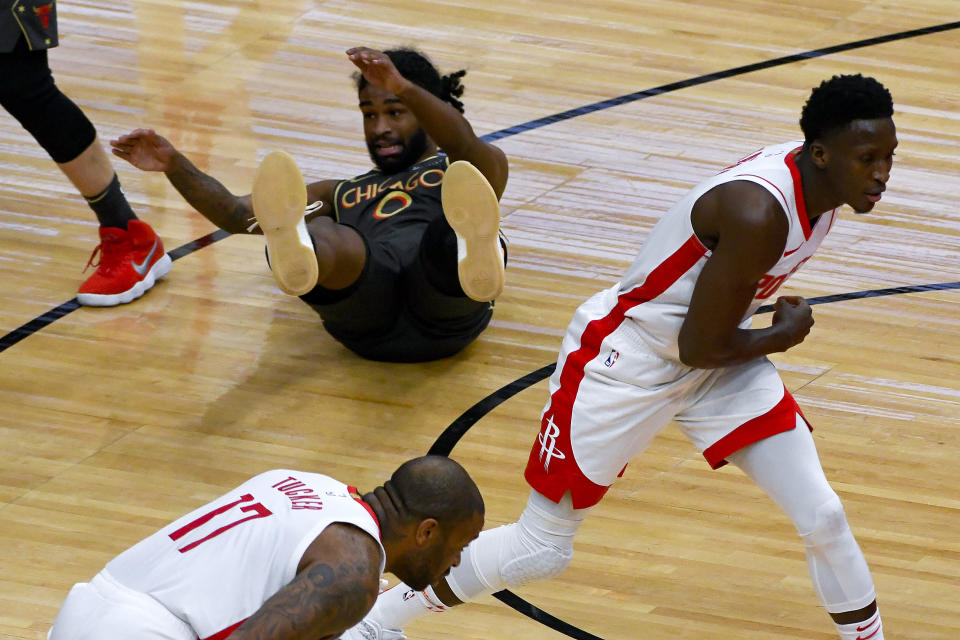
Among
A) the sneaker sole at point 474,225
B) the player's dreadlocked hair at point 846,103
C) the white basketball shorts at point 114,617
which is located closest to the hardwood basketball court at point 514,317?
the sneaker sole at point 474,225

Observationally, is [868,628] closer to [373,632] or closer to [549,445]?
[549,445]

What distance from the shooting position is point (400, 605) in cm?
345

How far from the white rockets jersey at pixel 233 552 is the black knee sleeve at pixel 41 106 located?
9.76 feet

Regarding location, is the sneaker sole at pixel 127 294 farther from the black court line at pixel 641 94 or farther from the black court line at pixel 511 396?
the black court line at pixel 511 396

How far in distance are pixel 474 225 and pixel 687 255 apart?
126cm

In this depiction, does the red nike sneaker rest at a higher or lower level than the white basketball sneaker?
lower

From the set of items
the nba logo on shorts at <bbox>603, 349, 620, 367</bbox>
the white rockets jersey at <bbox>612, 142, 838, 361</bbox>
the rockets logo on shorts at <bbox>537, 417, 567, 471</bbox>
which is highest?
the white rockets jersey at <bbox>612, 142, 838, 361</bbox>

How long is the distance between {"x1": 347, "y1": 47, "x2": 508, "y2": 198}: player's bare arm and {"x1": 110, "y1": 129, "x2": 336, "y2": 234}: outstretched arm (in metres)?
0.67

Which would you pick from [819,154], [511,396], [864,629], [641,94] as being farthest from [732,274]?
[641,94]

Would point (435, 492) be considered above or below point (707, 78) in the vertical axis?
above

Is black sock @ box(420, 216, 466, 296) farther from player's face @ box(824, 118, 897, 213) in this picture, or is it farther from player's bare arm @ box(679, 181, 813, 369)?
player's face @ box(824, 118, 897, 213)

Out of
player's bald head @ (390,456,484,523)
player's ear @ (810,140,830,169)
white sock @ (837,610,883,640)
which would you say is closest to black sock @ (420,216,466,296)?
player's ear @ (810,140,830,169)

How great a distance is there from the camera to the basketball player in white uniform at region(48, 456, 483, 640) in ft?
7.97

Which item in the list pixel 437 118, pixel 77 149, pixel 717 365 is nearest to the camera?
pixel 717 365
